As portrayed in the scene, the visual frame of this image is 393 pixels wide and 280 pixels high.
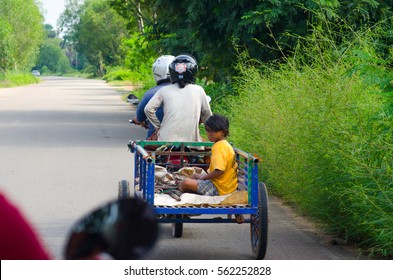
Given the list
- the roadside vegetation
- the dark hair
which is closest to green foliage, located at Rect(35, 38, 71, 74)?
the roadside vegetation

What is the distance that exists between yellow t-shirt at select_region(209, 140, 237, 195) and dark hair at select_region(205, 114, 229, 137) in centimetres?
11

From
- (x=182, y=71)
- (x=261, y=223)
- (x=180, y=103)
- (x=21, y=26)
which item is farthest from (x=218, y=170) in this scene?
(x=21, y=26)

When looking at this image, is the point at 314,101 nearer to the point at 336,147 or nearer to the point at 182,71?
the point at 336,147

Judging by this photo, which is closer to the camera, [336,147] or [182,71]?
[336,147]

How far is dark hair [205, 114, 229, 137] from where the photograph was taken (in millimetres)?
7191

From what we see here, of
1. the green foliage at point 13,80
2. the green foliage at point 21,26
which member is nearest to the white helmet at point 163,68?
the green foliage at point 13,80

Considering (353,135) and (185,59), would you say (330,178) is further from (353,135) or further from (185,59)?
(185,59)

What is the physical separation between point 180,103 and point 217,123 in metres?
0.92

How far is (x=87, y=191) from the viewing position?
444 inches

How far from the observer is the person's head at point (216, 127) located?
7195mm

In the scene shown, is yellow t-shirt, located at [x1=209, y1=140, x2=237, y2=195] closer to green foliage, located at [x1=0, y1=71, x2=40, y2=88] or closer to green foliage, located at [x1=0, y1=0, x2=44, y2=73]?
green foliage, located at [x1=0, y1=71, x2=40, y2=88]

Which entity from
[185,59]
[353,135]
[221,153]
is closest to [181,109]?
[185,59]

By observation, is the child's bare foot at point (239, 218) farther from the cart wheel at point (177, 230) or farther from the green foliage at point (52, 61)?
the green foliage at point (52, 61)

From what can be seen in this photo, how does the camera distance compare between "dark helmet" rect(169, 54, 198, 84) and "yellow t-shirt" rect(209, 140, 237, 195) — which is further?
"dark helmet" rect(169, 54, 198, 84)
